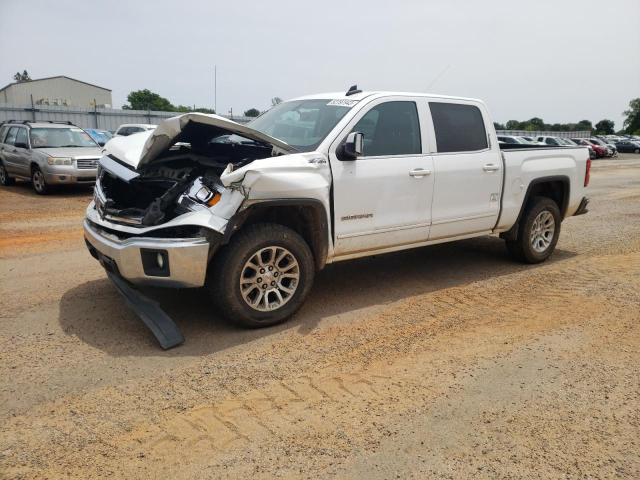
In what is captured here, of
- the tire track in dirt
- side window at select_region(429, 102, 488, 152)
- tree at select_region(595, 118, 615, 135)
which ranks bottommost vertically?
the tire track in dirt

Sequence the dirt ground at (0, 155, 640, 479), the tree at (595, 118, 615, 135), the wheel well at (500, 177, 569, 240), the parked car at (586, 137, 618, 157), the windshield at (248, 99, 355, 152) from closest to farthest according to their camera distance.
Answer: the dirt ground at (0, 155, 640, 479) < the windshield at (248, 99, 355, 152) < the wheel well at (500, 177, 569, 240) < the parked car at (586, 137, 618, 157) < the tree at (595, 118, 615, 135)

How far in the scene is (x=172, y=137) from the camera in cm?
438

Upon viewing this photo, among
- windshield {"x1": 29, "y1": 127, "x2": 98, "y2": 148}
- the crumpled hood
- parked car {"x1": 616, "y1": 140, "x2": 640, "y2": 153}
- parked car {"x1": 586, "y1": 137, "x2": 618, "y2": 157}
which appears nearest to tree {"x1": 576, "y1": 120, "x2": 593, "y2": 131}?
parked car {"x1": 616, "y1": 140, "x2": 640, "y2": 153}

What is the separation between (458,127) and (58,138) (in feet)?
35.7

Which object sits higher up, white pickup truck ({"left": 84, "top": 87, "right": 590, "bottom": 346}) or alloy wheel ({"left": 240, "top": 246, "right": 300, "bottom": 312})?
white pickup truck ({"left": 84, "top": 87, "right": 590, "bottom": 346})

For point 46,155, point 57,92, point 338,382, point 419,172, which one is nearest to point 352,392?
point 338,382

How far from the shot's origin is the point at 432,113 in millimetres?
5391

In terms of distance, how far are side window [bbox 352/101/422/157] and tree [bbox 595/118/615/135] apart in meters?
94.1

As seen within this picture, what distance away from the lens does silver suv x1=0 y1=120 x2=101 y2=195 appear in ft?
39.0

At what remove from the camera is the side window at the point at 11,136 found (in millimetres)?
13320

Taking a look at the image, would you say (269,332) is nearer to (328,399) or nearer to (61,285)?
(328,399)

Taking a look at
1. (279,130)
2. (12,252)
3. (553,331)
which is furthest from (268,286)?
(12,252)

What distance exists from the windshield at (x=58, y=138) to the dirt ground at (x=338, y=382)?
25.7 ft

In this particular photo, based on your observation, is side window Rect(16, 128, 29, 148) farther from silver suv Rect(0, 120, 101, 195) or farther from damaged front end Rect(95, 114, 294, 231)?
damaged front end Rect(95, 114, 294, 231)
